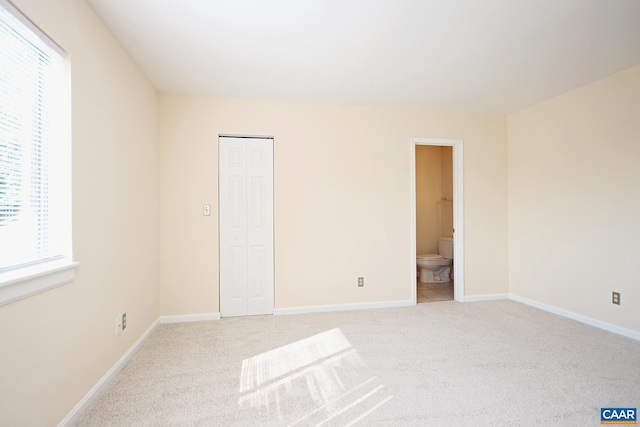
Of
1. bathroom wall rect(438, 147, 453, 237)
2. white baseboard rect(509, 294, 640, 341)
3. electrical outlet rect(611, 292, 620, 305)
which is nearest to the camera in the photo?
white baseboard rect(509, 294, 640, 341)

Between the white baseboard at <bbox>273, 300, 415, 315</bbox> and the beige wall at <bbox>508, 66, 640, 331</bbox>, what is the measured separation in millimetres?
1618

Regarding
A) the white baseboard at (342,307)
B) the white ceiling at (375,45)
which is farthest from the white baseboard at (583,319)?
the white ceiling at (375,45)

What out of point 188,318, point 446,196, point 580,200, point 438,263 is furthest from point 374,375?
point 446,196

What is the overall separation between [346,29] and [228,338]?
277 centimetres

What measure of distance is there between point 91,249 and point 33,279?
1.87 ft

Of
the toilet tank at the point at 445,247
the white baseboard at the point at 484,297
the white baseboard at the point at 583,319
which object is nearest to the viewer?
the white baseboard at the point at 583,319

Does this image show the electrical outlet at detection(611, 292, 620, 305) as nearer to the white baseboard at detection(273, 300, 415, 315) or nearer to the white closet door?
the white baseboard at detection(273, 300, 415, 315)

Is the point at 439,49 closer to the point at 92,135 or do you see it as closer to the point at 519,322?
the point at 92,135

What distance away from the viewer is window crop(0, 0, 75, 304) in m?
1.34

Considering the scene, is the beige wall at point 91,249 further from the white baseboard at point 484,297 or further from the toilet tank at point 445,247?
the toilet tank at point 445,247

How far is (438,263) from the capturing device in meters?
4.82

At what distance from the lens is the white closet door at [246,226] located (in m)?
3.45
